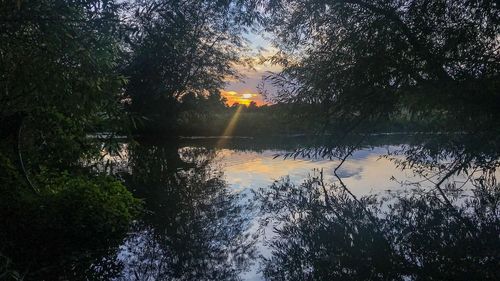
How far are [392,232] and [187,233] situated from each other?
13.6 ft

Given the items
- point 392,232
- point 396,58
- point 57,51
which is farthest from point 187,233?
point 396,58

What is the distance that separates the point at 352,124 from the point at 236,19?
3.94 meters

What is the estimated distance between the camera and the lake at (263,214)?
26.6 feet

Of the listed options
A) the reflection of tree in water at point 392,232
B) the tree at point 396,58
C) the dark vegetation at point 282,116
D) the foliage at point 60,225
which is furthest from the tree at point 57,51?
the tree at point 396,58

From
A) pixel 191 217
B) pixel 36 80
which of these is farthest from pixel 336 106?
pixel 36 80

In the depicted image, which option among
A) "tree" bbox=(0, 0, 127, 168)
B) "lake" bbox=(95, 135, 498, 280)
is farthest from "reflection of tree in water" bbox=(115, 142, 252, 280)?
"tree" bbox=(0, 0, 127, 168)

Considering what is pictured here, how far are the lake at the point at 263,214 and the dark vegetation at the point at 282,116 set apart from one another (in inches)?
3.2

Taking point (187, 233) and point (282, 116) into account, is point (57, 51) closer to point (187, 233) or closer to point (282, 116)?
point (187, 233)

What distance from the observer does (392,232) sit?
992 centimetres

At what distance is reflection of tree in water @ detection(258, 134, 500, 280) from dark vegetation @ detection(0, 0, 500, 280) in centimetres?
5

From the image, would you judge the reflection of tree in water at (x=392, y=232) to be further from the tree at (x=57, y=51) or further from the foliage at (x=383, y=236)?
the tree at (x=57, y=51)

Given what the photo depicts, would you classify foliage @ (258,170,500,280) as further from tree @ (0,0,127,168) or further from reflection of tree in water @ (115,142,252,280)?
tree @ (0,0,127,168)

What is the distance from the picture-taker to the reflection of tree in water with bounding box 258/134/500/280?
7.64 m

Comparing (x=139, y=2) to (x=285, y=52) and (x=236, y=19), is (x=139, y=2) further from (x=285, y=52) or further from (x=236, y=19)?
(x=285, y=52)
